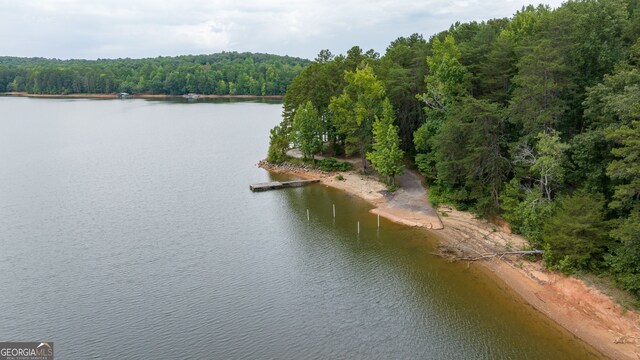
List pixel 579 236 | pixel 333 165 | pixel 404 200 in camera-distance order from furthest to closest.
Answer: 1. pixel 333 165
2. pixel 404 200
3. pixel 579 236

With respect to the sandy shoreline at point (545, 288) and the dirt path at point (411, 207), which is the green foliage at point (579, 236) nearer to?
the sandy shoreline at point (545, 288)

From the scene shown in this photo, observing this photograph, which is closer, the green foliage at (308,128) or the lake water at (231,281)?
the lake water at (231,281)

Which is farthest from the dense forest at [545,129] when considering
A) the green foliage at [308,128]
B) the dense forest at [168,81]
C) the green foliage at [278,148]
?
the dense forest at [168,81]

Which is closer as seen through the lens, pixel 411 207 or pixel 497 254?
pixel 497 254

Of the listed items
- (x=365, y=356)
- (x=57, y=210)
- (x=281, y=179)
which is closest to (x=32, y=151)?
(x=57, y=210)

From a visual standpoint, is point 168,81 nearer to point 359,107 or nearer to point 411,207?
point 359,107

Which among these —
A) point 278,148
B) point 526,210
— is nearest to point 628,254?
point 526,210
